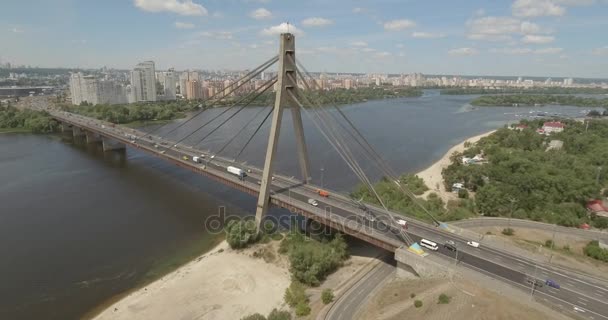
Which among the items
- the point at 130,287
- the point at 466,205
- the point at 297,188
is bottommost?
the point at 130,287

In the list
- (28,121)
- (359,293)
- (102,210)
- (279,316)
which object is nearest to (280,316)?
(279,316)

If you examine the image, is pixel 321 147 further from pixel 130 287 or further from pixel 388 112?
pixel 388 112

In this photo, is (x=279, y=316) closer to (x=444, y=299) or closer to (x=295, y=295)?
(x=295, y=295)

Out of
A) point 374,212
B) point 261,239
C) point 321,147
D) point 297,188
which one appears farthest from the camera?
point 321,147

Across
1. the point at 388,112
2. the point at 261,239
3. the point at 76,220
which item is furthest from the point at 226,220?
the point at 388,112

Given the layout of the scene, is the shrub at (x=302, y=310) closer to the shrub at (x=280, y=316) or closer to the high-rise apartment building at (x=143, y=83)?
the shrub at (x=280, y=316)

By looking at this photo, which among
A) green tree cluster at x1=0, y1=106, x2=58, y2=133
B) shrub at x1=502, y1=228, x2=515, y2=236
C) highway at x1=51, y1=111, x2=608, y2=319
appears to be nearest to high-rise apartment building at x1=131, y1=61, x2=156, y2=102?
green tree cluster at x1=0, y1=106, x2=58, y2=133

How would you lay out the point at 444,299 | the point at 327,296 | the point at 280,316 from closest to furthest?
the point at 444,299 → the point at 280,316 → the point at 327,296
